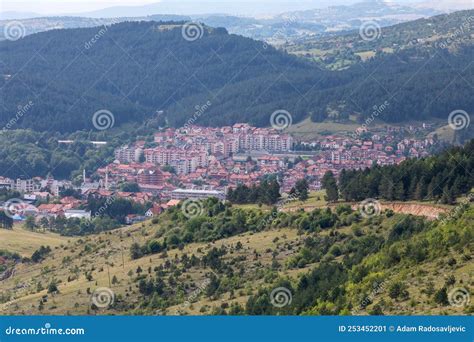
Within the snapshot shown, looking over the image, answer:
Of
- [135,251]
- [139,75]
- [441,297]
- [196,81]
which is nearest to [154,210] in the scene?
[135,251]

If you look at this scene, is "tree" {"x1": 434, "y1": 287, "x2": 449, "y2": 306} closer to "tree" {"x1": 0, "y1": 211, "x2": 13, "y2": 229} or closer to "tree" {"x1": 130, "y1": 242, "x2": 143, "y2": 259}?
"tree" {"x1": 130, "y1": 242, "x2": 143, "y2": 259}

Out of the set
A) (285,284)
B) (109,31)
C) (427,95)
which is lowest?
(285,284)

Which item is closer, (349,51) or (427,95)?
(427,95)

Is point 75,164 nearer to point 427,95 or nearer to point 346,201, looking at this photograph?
point 427,95

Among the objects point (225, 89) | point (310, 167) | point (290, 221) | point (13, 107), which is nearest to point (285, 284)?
point (290, 221)

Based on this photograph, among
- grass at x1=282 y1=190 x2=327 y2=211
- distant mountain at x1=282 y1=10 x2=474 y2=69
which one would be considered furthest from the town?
distant mountain at x1=282 y1=10 x2=474 y2=69

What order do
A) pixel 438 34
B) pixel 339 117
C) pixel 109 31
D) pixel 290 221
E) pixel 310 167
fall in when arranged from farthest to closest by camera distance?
pixel 109 31 < pixel 438 34 < pixel 339 117 < pixel 310 167 < pixel 290 221

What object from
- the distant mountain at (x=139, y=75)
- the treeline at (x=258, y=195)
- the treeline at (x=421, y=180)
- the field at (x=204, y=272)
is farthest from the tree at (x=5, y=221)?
the distant mountain at (x=139, y=75)
